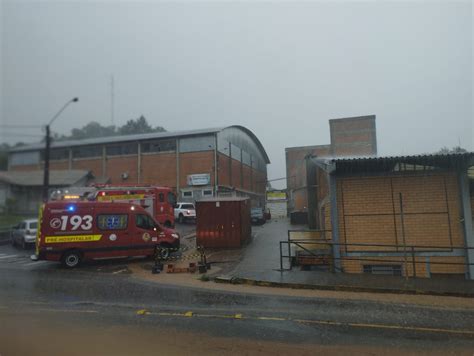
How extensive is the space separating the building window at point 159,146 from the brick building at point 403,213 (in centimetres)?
2841

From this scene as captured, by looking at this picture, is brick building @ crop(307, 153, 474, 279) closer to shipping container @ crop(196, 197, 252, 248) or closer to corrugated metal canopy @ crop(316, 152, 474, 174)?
corrugated metal canopy @ crop(316, 152, 474, 174)

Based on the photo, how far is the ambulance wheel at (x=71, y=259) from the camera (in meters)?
12.8

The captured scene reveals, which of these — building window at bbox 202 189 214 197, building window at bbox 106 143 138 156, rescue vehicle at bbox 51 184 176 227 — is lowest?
rescue vehicle at bbox 51 184 176 227

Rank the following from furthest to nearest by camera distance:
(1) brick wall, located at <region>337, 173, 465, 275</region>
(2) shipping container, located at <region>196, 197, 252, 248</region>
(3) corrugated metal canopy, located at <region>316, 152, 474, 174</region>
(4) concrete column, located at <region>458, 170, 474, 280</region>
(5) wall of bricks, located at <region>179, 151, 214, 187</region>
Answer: (5) wall of bricks, located at <region>179, 151, 214, 187</region>
(2) shipping container, located at <region>196, 197, 252, 248</region>
(1) brick wall, located at <region>337, 173, 465, 275</region>
(3) corrugated metal canopy, located at <region>316, 152, 474, 174</region>
(4) concrete column, located at <region>458, 170, 474, 280</region>

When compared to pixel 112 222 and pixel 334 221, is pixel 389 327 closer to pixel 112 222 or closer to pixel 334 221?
pixel 334 221

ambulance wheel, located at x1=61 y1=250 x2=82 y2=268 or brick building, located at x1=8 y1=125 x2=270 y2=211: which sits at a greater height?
brick building, located at x1=8 y1=125 x2=270 y2=211

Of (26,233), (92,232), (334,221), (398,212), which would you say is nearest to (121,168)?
(26,233)

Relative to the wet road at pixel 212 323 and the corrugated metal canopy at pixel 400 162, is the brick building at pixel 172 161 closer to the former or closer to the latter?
the corrugated metal canopy at pixel 400 162

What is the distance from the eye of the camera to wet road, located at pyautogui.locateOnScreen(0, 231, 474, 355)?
206 inches

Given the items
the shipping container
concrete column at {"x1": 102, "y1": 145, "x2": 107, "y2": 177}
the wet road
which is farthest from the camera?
concrete column at {"x1": 102, "y1": 145, "x2": 107, "y2": 177}

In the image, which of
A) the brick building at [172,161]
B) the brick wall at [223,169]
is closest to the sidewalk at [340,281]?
the brick building at [172,161]

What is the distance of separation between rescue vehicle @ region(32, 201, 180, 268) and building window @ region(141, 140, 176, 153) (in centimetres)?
2477

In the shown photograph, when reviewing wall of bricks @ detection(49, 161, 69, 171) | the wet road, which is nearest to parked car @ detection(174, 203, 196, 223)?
wall of bricks @ detection(49, 161, 69, 171)

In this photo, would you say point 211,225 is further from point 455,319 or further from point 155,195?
point 455,319
